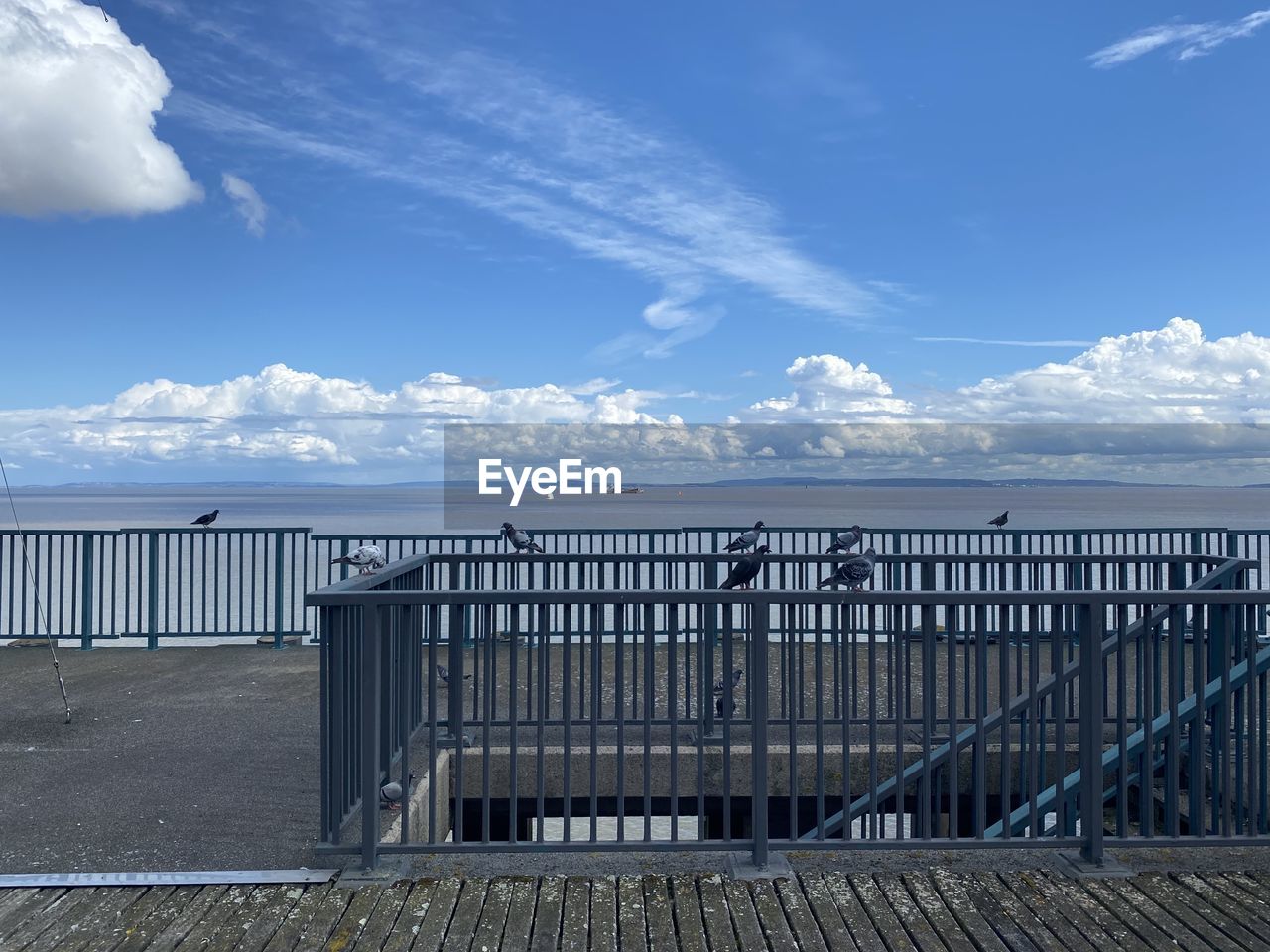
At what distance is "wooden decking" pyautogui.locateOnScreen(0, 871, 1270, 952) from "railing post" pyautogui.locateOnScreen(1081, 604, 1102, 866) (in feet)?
0.66

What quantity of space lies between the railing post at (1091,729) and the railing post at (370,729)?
324 cm

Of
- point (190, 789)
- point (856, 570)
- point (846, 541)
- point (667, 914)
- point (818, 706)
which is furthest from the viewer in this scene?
point (846, 541)

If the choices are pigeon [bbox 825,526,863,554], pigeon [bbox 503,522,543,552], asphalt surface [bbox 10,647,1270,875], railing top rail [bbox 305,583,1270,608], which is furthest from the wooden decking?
pigeon [bbox 825,526,863,554]

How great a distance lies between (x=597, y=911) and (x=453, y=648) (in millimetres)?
1304

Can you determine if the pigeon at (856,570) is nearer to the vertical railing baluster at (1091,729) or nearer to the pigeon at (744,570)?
the pigeon at (744,570)

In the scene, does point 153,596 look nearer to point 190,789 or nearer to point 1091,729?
point 190,789

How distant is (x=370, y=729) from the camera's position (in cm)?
416

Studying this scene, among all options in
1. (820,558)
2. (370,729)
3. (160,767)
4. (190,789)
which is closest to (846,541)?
(820,558)

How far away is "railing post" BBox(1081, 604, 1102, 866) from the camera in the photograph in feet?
13.7

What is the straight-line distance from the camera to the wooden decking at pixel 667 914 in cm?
360

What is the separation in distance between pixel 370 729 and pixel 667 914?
5.09 feet

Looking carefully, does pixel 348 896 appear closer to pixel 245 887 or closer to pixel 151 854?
pixel 245 887

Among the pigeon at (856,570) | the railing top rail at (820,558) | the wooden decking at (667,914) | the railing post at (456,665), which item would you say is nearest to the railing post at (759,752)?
the wooden decking at (667,914)

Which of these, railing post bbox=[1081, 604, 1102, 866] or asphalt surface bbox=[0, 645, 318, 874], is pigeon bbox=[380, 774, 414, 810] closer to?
asphalt surface bbox=[0, 645, 318, 874]
